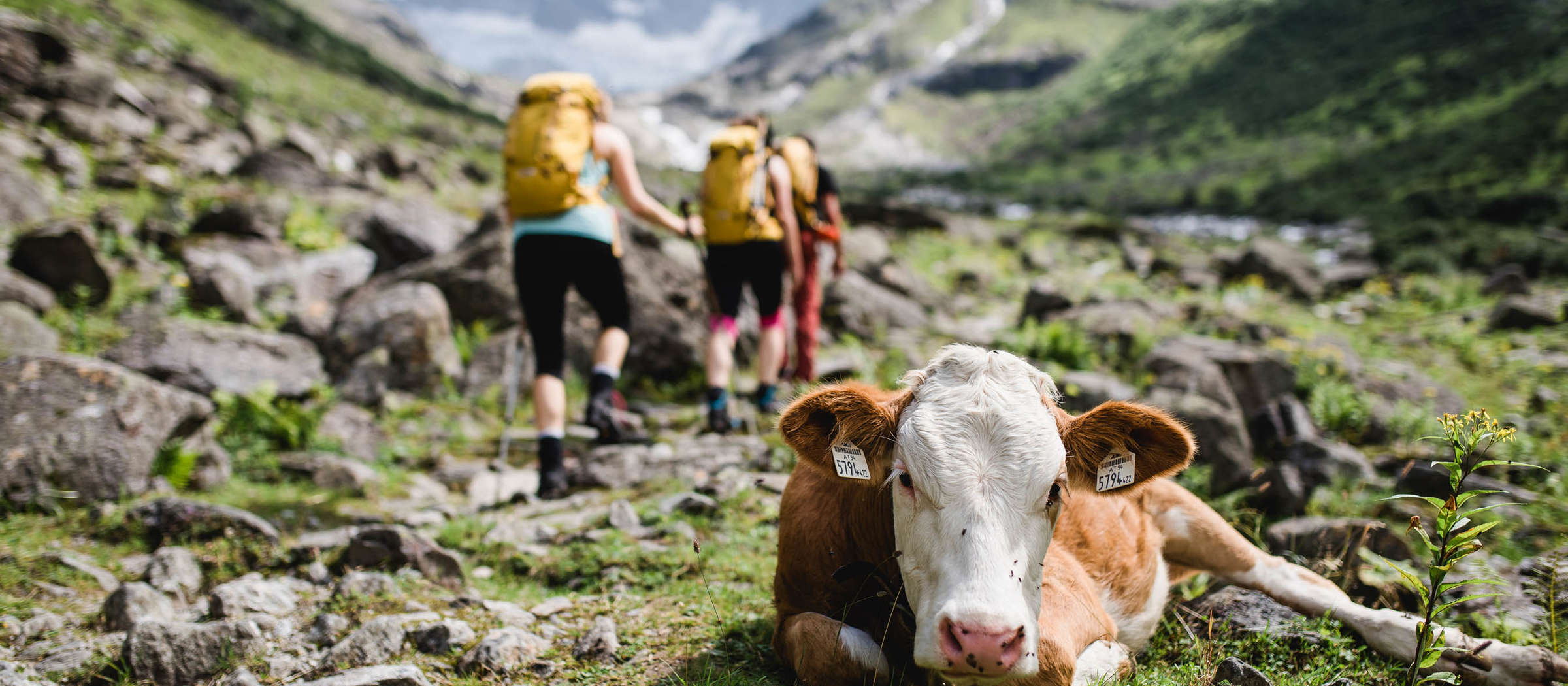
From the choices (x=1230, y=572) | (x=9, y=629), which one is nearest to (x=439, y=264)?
(x=9, y=629)

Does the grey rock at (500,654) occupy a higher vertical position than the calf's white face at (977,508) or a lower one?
lower

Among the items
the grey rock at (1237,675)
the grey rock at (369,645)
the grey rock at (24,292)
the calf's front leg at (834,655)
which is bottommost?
the grey rock at (369,645)

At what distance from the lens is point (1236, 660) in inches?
120

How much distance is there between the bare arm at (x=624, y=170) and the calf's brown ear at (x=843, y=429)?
349 cm

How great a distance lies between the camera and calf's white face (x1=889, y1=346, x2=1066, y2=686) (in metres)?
2.30

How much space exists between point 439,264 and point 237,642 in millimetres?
6598

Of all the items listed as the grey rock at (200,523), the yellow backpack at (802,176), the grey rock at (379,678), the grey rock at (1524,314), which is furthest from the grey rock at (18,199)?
the grey rock at (1524,314)

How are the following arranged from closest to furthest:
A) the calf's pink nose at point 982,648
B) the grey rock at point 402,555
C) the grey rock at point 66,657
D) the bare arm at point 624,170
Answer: the calf's pink nose at point 982,648
the grey rock at point 66,657
the grey rock at point 402,555
the bare arm at point 624,170

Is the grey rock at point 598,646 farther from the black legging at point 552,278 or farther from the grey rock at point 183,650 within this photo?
the black legging at point 552,278

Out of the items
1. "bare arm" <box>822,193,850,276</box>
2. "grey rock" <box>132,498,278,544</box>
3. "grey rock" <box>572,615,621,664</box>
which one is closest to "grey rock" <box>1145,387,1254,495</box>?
"bare arm" <box>822,193,850,276</box>

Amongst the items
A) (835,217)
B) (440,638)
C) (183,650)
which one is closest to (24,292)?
(183,650)

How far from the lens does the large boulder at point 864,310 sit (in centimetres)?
1097

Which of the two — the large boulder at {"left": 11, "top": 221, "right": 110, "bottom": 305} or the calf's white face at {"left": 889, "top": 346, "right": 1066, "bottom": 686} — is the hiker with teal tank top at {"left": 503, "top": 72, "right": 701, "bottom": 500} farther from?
the large boulder at {"left": 11, "top": 221, "right": 110, "bottom": 305}

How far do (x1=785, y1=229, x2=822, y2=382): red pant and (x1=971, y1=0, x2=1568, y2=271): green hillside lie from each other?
17.6 meters
